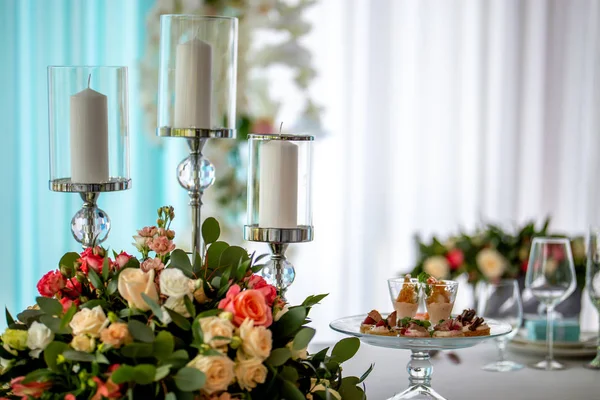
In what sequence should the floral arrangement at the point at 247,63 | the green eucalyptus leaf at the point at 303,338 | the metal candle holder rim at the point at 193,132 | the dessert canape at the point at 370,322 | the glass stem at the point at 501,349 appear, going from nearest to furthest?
the green eucalyptus leaf at the point at 303,338 → the dessert canape at the point at 370,322 → the metal candle holder rim at the point at 193,132 → the glass stem at the point at 501,349 → the floral arrangement at the point at 247,63

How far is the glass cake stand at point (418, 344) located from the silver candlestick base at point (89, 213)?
0.39 m

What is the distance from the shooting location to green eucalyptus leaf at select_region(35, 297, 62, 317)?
1.07 metres

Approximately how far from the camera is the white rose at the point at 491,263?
224 centimetres

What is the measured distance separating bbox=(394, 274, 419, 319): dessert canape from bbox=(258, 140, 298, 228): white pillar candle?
23cm

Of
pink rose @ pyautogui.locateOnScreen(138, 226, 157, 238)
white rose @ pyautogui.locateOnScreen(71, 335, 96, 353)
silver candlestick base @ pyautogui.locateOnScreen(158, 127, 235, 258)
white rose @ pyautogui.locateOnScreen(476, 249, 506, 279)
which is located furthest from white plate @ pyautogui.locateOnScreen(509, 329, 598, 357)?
white rose @ pyautogui.locateOnScreen(71, 335, 96, 353)

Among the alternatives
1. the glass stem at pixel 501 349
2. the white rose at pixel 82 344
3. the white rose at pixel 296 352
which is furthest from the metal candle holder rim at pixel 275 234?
the glass stem at pixel 501 349

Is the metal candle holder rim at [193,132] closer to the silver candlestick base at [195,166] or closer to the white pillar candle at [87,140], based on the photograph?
the silver candlestick base at [195,166]

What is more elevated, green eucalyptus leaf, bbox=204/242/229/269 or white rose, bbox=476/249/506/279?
green eucalyptus leaf, bbox=204/242/229/269

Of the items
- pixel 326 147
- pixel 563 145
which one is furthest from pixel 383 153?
pixel 563 145

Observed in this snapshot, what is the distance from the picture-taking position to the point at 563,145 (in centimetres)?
409

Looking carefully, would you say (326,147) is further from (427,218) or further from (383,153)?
(427,218)

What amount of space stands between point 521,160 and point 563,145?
0.25 metres

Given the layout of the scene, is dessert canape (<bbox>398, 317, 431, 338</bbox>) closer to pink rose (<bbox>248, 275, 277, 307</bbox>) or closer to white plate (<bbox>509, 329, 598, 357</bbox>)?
pink rose (<bbox>248, 275, 277, 307</bbox>)

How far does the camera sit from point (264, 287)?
1.12m
